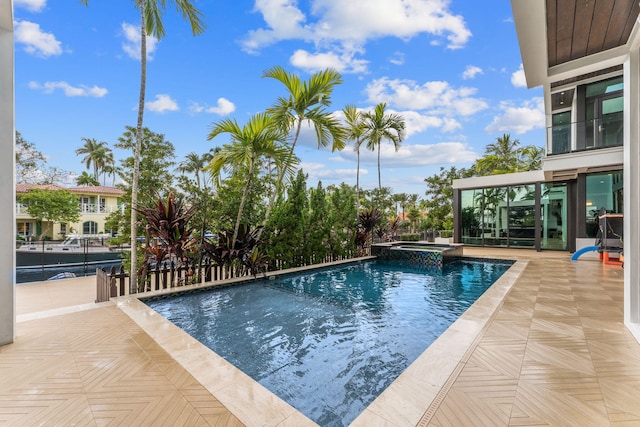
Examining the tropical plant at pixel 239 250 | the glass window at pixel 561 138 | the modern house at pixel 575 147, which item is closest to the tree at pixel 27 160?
the tropical plant at pixel 239 250

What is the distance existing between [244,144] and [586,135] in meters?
10.1

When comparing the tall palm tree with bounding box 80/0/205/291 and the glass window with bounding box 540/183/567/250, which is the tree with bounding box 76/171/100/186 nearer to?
the tall palm tree with bounding box 80/0/205/291

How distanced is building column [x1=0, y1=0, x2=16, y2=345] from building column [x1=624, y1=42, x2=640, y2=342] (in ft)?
21.1

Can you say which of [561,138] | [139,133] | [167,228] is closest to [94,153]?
[139,133]

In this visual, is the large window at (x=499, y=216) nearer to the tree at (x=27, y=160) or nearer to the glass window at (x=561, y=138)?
the glass window at (x=561, y=138)

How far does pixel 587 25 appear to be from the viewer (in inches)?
198

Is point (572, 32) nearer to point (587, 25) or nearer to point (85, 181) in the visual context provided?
point (587, 25)

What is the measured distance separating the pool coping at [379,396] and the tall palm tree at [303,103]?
14.7ft

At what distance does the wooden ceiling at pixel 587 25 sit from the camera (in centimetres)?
427

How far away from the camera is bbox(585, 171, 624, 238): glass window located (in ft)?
31.8

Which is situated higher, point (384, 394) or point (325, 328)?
point (384, 394)

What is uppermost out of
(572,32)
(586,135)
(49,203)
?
(572,32)

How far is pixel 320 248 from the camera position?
855 cm

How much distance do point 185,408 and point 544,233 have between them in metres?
14.9
